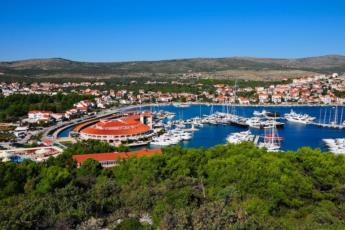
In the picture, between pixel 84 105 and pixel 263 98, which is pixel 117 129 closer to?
pixel 84 105

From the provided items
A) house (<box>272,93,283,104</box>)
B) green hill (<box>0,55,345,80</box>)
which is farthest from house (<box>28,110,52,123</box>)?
green hill (<box>0,55,345,80</box>)

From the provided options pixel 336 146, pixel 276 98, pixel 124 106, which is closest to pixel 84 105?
pixel 124 106

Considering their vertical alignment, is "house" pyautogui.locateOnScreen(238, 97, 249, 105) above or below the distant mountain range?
below

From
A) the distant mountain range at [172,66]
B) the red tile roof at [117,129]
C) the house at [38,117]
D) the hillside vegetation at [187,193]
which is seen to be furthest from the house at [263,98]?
the distant mountain range at [172,66]

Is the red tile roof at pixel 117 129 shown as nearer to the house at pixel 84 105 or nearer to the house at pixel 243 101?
the house at pixel 84 105

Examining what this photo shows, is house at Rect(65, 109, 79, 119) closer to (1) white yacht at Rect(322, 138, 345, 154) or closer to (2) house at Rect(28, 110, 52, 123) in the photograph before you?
(2) house at Rect(28, 110, 52, 123)
